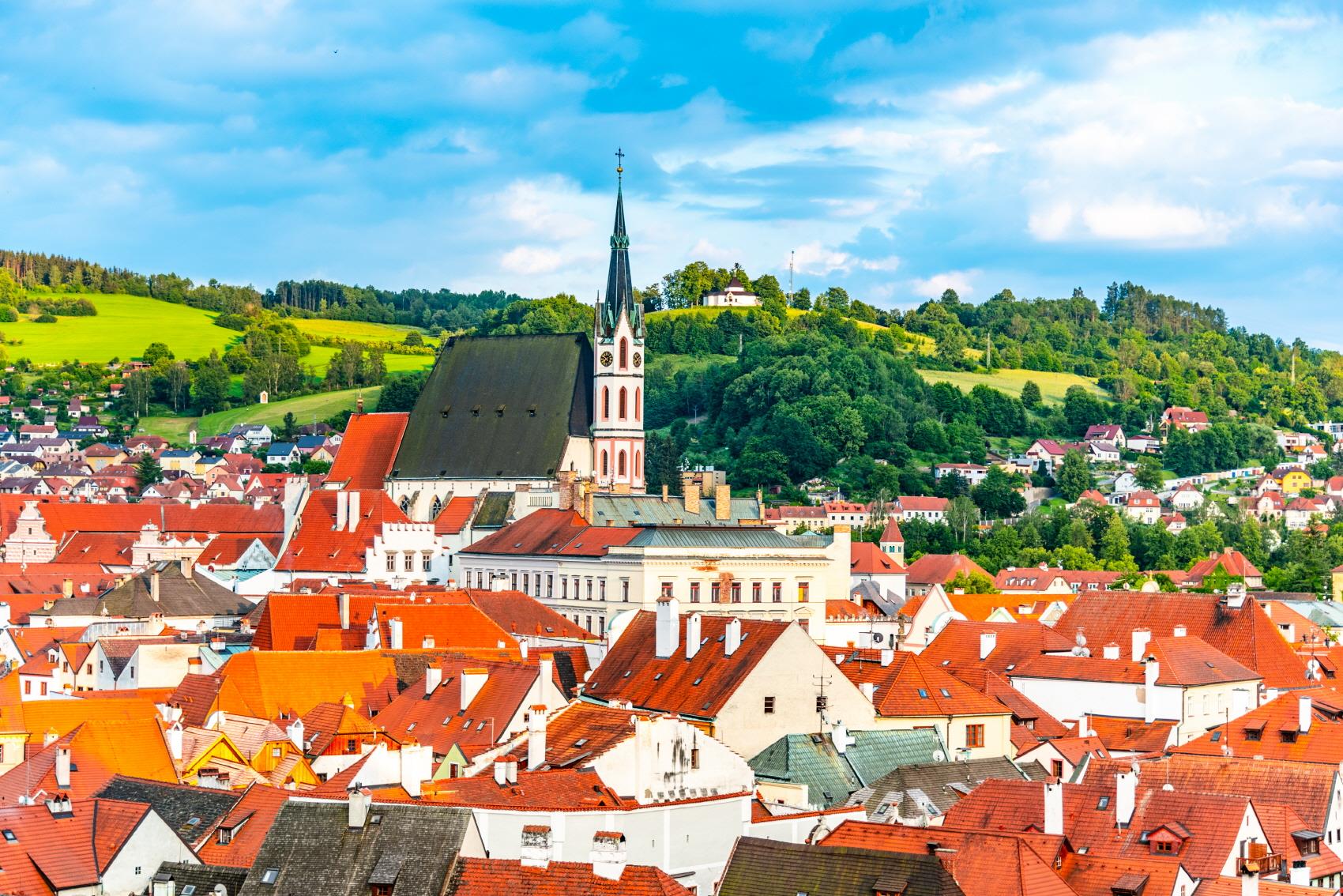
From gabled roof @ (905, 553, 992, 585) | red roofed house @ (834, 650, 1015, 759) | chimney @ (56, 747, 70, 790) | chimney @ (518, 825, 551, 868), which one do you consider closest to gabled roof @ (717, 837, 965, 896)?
chimney @ (518, 825, 551, 868)

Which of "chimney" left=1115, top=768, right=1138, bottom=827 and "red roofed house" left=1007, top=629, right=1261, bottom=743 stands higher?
"chimney" left=1115, top=768, right=1138, bottom=827

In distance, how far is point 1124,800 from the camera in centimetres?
4153

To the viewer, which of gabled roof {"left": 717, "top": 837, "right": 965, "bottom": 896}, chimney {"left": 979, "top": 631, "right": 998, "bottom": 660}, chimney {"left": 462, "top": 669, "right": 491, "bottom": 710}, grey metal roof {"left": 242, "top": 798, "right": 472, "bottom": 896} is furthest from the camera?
chimney {"left": 979, "top": 631, "right": 998, "bottom": 660}

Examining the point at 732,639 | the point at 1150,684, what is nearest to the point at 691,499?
the point at 1150,684

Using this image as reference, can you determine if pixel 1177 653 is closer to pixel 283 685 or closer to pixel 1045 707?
pixel 1045 707

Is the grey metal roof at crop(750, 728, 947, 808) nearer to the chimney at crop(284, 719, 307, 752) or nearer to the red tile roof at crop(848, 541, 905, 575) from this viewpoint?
the chimney at crop(284, 719, 307, 752)

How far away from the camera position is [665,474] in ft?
506

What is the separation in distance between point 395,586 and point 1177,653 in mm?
40989

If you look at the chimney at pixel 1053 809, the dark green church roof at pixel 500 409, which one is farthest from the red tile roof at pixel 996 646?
the dark green church roof at pixel 500 409

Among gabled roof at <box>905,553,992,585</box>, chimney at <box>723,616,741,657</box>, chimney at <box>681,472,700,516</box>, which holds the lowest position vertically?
gabled roof at <box>905,553,992,585</box>

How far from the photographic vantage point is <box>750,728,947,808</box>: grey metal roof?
50.3m

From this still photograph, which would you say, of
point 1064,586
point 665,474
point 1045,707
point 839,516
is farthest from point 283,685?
point 839,516

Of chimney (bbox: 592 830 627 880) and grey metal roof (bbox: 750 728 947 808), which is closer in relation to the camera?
chimney (bbox: 592 830 627 880)

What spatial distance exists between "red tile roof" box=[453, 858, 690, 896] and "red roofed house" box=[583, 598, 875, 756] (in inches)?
653
